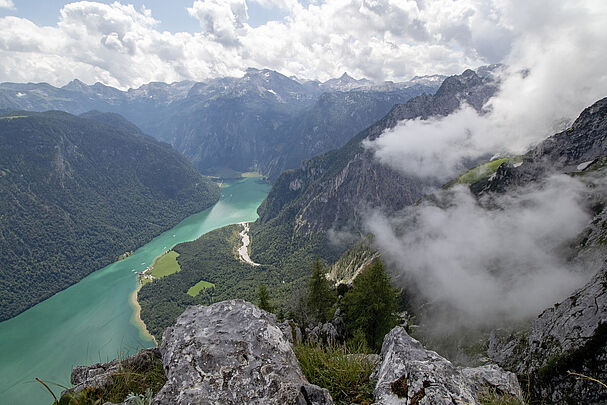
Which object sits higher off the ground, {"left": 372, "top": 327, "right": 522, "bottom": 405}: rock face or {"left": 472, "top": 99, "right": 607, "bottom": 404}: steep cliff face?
{"left": 372, "top": 327, "right": 522, "bottom": 405}: rock face

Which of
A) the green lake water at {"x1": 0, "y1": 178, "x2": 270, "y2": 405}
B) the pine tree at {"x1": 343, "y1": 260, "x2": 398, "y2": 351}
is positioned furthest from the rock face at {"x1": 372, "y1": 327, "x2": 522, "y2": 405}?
the green lake water at {"x1": 0, "y1": 178, "x2": 270, "y2": 405}

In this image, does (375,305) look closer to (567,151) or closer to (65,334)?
(567,151)

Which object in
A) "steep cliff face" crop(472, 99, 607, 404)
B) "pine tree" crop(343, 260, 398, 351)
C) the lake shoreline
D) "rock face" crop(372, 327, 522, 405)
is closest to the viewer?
"rock face" crop(372, 327, 522, 405)

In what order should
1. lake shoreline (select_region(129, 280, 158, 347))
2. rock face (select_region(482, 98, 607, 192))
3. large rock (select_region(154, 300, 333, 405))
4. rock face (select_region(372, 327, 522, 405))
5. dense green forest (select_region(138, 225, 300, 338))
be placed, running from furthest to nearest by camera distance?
dense green forest (select_region(138, 225, 300, 338)) < lake shoreline (select_region(129, 280, 158, 347)) < rock face (select_region(482, 98, 607, 192)) < large rock (select_region(154, 300, 333, 405)) < rock face (select_region(372, 327, 522, 405))

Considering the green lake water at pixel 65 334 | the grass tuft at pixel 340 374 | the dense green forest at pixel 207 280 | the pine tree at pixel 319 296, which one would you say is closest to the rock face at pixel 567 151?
the pine tree at pixel 319 296

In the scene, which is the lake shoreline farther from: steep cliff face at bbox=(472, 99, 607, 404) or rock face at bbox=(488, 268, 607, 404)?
rock face at bbox=(488, 268, 607, 404)

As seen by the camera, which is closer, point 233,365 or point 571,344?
point 233,365

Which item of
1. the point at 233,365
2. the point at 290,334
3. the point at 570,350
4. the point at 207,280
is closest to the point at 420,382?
the point at 233,365
